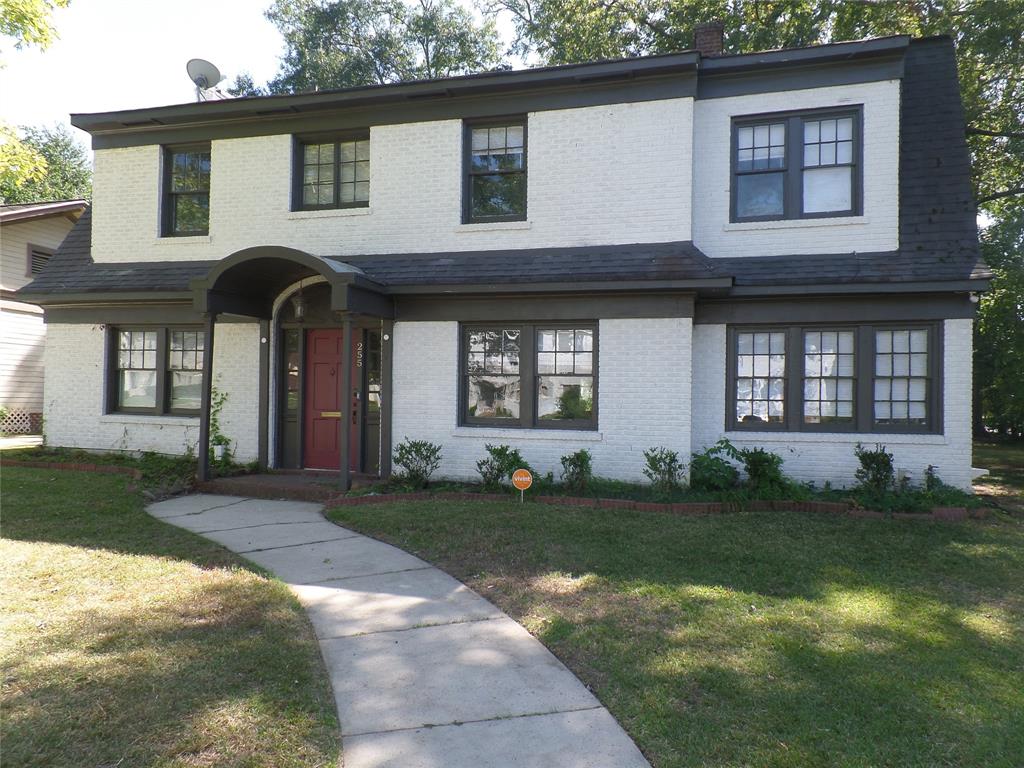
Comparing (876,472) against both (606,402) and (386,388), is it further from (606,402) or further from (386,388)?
(386,388)

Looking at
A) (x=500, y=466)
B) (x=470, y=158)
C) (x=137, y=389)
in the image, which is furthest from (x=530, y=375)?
(x=137, y=389)

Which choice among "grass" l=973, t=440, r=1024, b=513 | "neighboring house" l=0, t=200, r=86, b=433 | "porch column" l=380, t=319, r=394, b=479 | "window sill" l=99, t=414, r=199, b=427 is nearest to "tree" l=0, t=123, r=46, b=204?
"neighboring house" l=0, t=200, r=86, b=433

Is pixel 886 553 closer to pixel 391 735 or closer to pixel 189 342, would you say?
pixel 391 735

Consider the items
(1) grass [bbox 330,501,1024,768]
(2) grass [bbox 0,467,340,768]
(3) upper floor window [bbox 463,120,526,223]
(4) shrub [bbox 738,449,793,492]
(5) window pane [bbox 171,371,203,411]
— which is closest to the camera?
(2) grass [bbox 0,467,340,768]

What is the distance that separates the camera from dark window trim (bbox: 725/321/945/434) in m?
8.95

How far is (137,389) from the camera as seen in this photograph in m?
11.5

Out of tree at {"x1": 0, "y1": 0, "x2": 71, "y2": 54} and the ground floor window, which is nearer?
the ground floor window

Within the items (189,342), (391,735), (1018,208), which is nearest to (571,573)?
(391,735)

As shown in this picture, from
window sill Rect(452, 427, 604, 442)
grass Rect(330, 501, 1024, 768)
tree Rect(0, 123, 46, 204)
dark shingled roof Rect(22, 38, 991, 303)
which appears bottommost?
grass Rect(330, 501, 1024, 768)

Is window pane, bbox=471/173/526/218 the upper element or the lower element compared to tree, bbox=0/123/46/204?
lower

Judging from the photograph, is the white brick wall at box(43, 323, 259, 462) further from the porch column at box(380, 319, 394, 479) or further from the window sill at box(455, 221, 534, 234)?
the window sill at box(455, 221, 534, 234)

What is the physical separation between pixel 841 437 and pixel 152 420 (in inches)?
423

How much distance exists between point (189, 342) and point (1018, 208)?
20.5 m

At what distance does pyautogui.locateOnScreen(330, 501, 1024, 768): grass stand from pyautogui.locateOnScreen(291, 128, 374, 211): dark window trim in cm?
533
